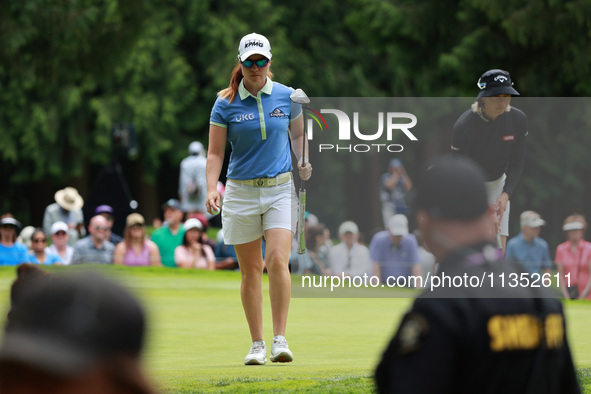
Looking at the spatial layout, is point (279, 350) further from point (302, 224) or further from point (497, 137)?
point (497, 137)

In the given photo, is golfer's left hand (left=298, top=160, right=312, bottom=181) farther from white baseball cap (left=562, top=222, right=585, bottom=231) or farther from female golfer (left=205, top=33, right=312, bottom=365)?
white baseball cap (left=562, top=222, right=585, bottom=231)

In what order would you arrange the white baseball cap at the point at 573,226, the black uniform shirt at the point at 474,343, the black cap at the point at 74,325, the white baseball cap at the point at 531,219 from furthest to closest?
the white baseball cap at the point at 573,226
the white baseball cap at the point at 531,219
the black uniform shirt at the point at 474,343
the black cap at the point at 74,325

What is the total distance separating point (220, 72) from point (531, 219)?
939 inches

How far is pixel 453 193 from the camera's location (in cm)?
270

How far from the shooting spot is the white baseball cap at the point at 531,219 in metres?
7.63

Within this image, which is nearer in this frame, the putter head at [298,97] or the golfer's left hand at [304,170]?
the putter head at [298,97]

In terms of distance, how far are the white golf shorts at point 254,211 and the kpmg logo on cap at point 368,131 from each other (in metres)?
0.90

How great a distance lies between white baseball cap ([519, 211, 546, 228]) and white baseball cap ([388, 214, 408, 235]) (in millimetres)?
783

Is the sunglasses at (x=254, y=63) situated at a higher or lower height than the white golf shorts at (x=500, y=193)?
higher

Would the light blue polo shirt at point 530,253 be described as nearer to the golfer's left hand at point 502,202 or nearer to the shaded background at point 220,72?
the shaded background at point 220,72

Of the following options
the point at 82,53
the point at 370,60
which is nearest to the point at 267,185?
the point at 82,53

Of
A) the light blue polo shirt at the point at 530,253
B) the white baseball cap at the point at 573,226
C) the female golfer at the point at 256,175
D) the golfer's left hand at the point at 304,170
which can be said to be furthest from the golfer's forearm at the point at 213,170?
the white baseball cap at the point at 573,226

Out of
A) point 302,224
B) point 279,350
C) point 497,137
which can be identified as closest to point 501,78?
point 497,137

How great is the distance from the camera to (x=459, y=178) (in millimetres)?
2729
